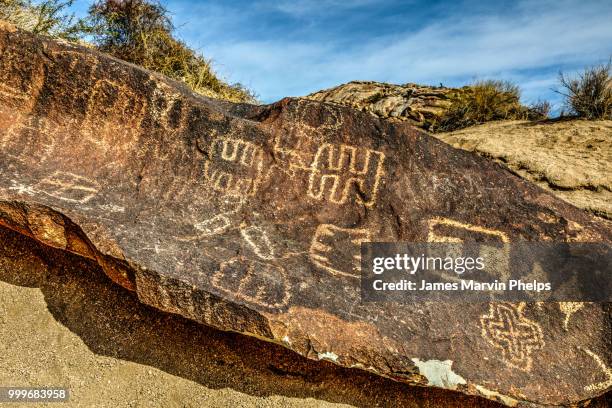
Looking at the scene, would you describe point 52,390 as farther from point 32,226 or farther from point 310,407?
point 310,407

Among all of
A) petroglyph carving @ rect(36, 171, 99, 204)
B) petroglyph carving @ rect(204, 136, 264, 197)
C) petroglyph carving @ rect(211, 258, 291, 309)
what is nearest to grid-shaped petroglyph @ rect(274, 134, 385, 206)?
petroglyph carving @ rect(204, 136, 264, 197)

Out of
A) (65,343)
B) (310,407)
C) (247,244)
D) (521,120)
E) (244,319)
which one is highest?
(521,120)

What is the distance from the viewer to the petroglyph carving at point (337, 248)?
279 centimetres

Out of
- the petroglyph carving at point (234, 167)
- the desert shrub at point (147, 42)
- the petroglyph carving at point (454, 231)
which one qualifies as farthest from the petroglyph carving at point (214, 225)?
the desert shrub at point (147, 42)

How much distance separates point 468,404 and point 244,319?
145cm

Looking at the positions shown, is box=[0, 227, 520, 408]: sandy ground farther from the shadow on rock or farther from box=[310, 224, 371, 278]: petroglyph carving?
box=[310, 224, 371, 278]: petroglyph carving

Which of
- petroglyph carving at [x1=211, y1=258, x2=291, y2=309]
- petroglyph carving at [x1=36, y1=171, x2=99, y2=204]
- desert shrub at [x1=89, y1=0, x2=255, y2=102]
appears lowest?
petroglyph carving at [x1=211, y1=258, x2=291, y2=309]

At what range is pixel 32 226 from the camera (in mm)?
2551

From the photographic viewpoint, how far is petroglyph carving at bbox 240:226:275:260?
2748 millimetres

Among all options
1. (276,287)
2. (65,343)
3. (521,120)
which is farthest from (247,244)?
(521,120)

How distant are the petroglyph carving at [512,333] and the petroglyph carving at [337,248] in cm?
81

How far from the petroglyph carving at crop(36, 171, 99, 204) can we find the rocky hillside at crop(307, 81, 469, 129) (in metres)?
5.54

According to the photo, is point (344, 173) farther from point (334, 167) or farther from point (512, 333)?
point (512, 333)

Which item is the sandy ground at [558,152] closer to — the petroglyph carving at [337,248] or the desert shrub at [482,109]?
the desert shrub at [482,109]
